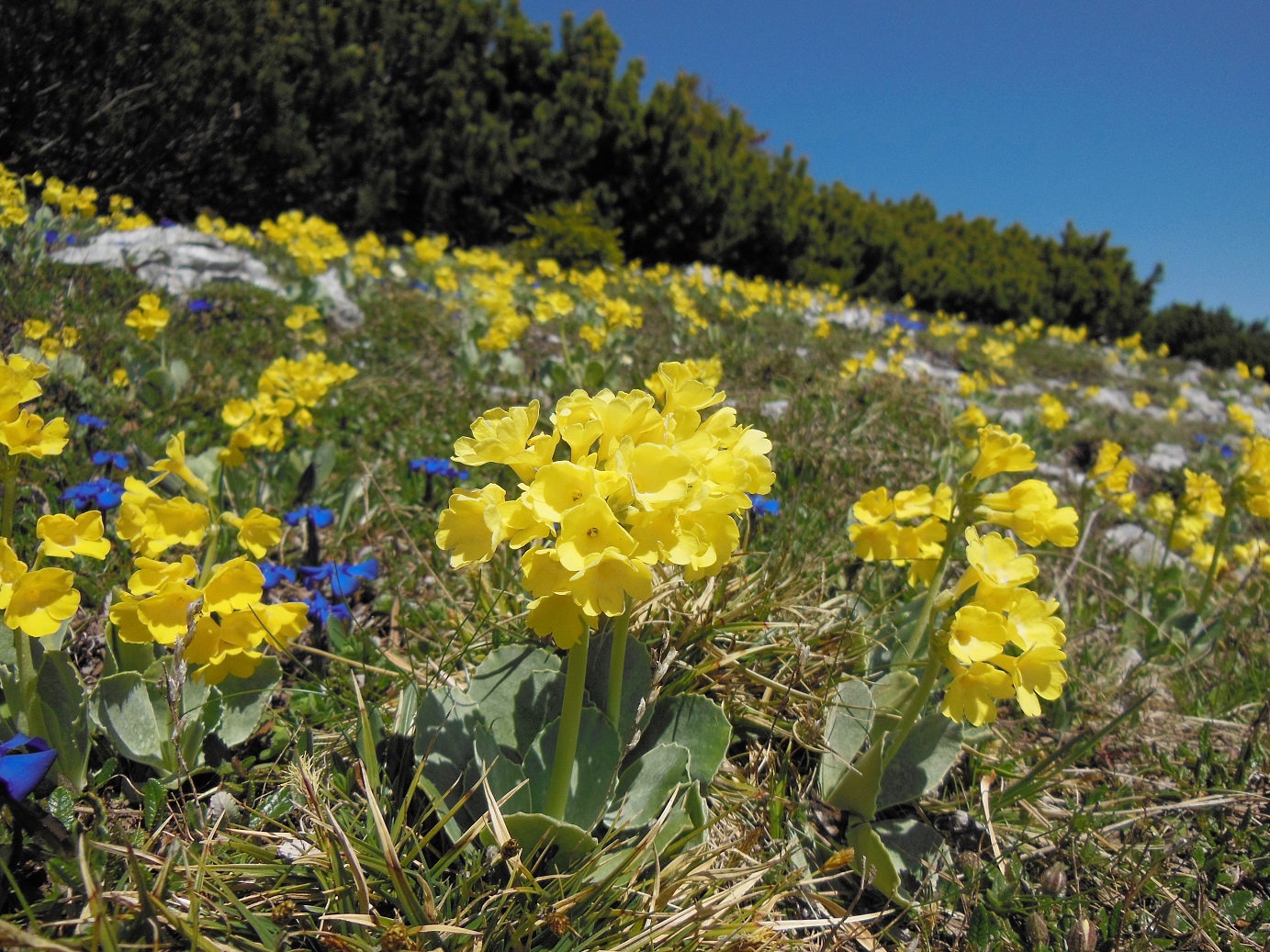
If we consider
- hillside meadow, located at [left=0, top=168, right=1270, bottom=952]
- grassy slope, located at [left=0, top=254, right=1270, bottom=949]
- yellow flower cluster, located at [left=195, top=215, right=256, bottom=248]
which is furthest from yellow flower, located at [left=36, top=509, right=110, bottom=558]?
yellow flower cluster, located at [left=195, top=215, right=256, bottom=248]

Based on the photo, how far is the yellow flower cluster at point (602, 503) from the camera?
106cm

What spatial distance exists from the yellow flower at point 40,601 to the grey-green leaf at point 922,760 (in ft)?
5.55

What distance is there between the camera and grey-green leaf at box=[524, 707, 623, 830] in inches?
57.0

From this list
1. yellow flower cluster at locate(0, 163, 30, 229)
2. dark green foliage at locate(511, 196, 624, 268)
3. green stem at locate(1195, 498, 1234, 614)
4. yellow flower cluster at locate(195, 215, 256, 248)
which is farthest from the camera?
dark green foliage at locate(511, 196, 624, 268)

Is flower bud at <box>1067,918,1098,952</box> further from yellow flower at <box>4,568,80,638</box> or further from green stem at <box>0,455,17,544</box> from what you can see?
green stem at <box>0,455,17,544</box>

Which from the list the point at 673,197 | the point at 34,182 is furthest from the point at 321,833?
the point at 673,197

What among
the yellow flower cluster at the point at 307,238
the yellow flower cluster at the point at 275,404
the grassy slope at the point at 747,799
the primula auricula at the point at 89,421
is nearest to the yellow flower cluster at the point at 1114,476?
the grassy slope at the point at 747,799

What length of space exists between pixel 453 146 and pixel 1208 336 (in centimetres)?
2100

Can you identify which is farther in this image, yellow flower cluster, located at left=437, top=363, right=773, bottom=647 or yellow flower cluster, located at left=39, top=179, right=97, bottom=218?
yellow flower cluster, located at left=39, top=179, right=97, bottom=218

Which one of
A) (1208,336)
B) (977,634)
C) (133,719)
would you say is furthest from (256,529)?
(1208,336)

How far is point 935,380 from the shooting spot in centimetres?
741

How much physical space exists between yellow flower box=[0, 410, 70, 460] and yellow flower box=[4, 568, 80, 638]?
0.23 metres

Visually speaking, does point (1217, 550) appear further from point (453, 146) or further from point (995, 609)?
point (453, 146)

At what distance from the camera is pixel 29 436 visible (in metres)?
1.42
